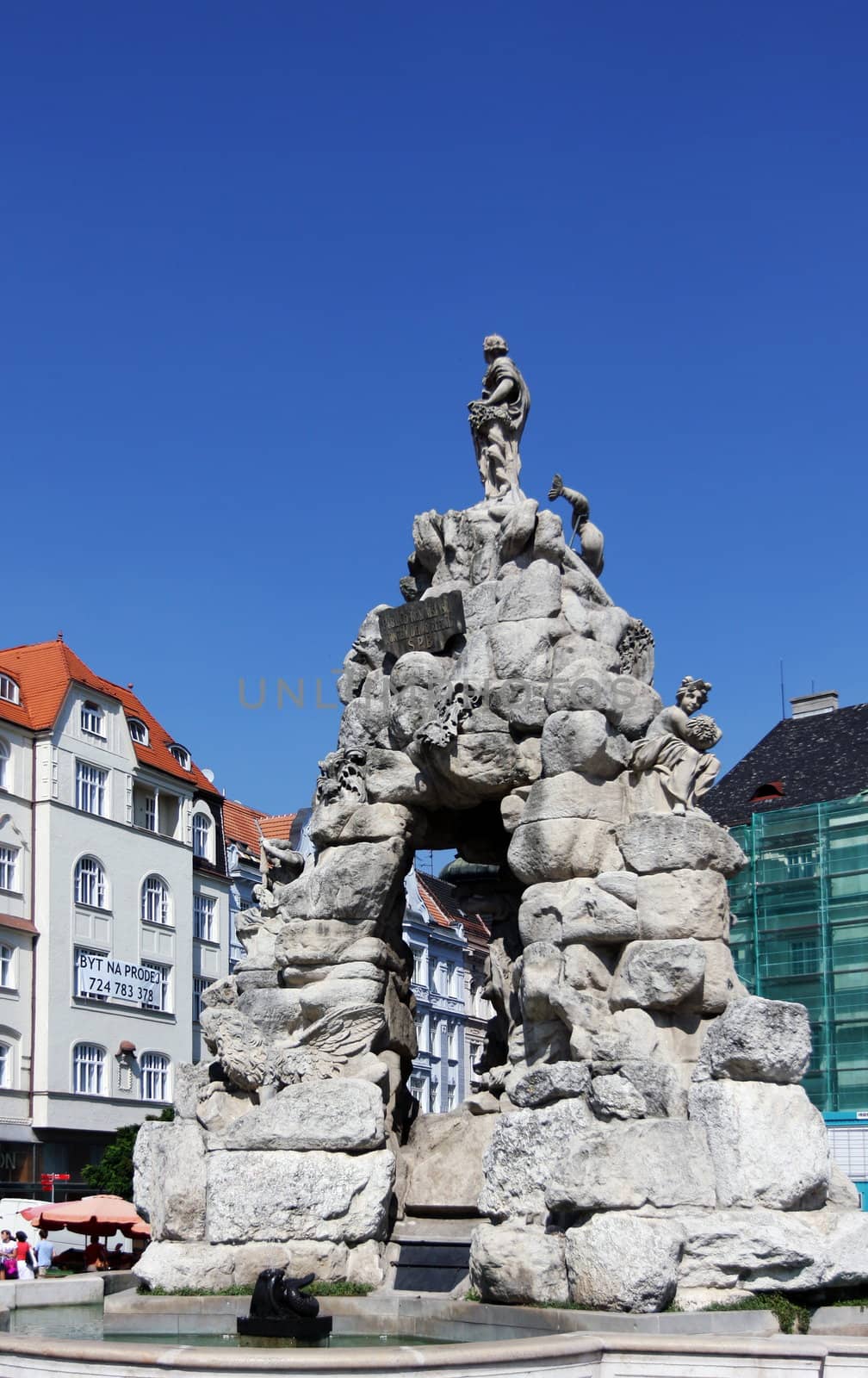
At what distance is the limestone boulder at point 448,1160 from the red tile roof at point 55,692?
85.8 feet

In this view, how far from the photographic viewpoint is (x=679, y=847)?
12.1m

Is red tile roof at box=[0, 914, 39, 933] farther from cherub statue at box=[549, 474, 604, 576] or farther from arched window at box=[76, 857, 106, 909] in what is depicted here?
cherub statue at box=[549, 474, 604, 576]

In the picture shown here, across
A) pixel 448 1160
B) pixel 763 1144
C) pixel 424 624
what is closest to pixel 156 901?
pixel 424 624

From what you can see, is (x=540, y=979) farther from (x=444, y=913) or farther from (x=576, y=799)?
(x=444, y=913)

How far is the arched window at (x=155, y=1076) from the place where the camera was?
41062 millimetres

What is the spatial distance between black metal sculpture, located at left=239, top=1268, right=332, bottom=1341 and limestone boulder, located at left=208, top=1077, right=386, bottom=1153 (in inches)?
86.5

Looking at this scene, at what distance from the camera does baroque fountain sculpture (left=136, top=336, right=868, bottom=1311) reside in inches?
420

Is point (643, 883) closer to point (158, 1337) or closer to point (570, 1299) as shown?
point (570, 1299)

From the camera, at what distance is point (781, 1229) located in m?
10.4

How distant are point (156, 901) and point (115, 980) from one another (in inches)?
126

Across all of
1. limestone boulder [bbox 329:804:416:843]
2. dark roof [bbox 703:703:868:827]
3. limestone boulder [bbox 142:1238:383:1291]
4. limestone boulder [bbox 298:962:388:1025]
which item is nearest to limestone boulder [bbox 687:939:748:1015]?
limestone boulder [bbox 298:962:388:1025]

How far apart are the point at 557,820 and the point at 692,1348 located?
4476 mm

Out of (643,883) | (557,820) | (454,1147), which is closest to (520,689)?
(557,820)

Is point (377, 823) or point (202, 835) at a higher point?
point (202, 835)
